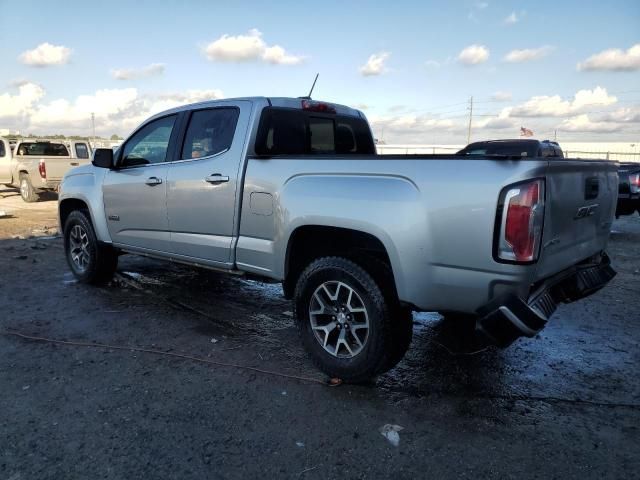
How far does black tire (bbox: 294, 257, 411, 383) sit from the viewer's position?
3209 millimetres

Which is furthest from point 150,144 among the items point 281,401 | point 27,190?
point 27,190

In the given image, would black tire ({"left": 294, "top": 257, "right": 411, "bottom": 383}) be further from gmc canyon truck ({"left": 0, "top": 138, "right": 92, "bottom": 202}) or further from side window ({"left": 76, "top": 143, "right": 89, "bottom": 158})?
side window ({"left": 76, "top": 143, "right": 89, "bottom": 158})

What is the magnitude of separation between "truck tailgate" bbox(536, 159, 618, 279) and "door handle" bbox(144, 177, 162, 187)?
3387mm

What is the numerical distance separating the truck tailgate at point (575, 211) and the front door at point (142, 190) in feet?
10.8

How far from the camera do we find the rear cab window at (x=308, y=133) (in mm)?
4156

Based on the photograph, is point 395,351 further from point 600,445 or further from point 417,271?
point 600,445

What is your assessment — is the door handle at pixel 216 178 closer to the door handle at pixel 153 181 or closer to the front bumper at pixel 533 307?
the door handle at pixel 153 181

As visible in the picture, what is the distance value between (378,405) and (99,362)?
6.88 feet

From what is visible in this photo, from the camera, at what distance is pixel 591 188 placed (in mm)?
3271

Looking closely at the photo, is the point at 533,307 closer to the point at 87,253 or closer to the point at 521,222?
the point at 521,222

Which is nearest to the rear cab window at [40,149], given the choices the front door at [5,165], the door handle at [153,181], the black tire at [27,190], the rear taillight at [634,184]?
the black tire at [27,190]

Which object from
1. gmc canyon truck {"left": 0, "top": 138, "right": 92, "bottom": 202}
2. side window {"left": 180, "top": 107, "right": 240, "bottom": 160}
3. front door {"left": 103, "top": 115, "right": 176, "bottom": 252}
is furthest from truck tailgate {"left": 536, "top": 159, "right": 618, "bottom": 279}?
gmc canyon truck {"left": 0, "top": 138, "right": 92, "bottom": 202}

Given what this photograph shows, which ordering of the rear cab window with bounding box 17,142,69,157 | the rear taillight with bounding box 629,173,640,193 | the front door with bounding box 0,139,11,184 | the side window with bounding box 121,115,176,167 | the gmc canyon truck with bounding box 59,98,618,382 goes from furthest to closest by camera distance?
the front door with bounding box 0,139,11,184, the rear cab window with bounding box 17,142,69,157, the rear taillight with bounding box 629,173,640,193, the side window with bounding box 121,115,176,167, the gmc canyon truck with bounding box 59,98,618,382

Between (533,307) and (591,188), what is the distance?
3.34 feet
